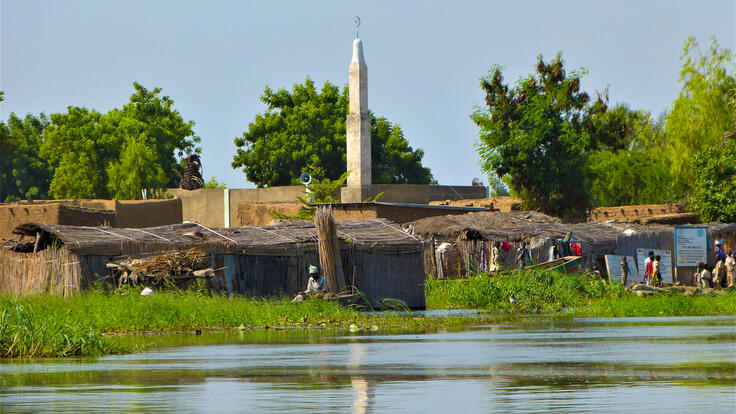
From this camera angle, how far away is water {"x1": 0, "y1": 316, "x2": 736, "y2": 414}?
9.34m

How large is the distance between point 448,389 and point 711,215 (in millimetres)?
38854

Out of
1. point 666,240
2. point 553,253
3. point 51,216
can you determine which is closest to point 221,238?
point 51,216

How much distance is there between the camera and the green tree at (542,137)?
51.8m

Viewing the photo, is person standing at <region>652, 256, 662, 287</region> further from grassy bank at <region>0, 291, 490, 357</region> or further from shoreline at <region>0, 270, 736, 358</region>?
grassy bank at <region>0, 291, 490, 357</region>

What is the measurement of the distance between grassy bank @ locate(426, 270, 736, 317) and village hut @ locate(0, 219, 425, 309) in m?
1.26

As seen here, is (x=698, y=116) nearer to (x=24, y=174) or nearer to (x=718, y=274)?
(x=718, y=274)

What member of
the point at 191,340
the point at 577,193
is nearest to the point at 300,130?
the point at 577,193

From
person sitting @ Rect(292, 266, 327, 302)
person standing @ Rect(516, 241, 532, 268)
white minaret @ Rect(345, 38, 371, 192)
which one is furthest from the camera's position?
white minaret @ Rect(345, 38, 371, 192)

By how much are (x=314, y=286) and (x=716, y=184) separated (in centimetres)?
2747

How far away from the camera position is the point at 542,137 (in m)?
51.6

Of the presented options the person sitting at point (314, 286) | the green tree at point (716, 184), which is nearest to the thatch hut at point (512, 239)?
the green tree at point (716, 184)

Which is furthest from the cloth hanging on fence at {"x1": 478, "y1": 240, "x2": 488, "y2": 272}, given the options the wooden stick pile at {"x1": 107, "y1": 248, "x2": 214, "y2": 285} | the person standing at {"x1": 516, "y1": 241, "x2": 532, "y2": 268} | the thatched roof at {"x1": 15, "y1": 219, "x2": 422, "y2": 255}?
the wooden stick pile at {"x1": 107, "y1": 248, "x2": 214, "y2": 285}

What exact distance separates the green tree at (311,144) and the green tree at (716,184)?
26774mm

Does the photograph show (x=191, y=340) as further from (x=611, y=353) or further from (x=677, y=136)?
(x=677, y=136)
